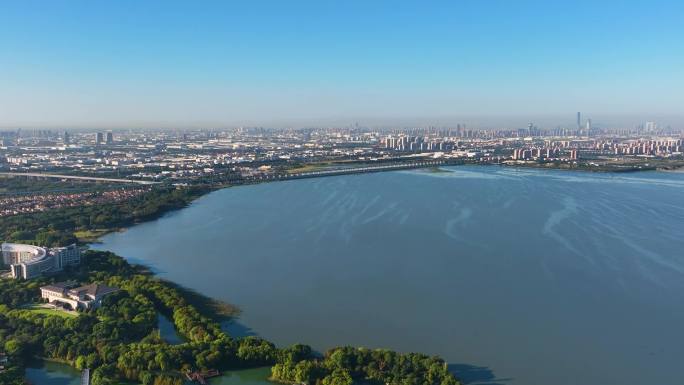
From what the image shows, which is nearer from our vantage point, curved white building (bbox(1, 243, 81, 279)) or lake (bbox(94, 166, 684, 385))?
lake (bbox(94, 166, 684, 385))

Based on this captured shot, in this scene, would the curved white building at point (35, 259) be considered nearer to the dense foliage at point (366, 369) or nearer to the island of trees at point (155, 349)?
the island of trees at point (155, 349)

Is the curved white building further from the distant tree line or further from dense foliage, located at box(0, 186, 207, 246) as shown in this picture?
the distant tree line

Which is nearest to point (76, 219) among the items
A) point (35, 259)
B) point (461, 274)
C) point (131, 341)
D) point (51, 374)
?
point (35, 259)

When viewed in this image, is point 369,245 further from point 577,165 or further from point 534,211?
point 577,165

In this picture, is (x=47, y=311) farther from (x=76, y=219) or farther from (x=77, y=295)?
(x=76, y=219)

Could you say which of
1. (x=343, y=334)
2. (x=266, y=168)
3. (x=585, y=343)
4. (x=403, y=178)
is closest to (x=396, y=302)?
(x=343, y=334)

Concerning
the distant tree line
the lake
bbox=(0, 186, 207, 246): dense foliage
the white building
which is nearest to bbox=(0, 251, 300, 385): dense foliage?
the distant tree line

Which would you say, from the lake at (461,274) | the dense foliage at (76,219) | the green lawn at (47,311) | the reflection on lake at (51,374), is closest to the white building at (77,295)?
the green lawn at (47,311)
